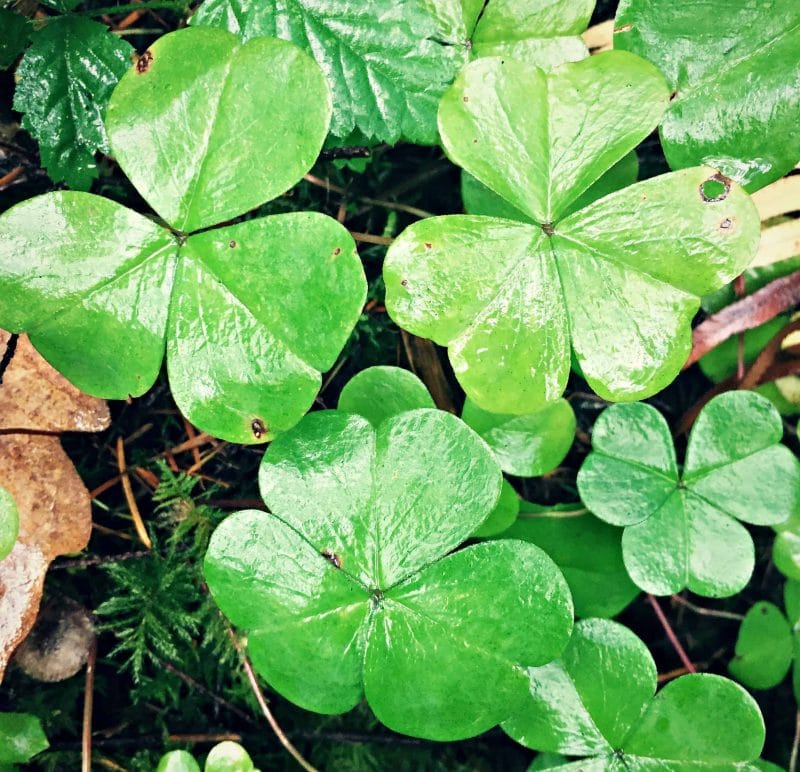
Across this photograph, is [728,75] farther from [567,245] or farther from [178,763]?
[178,763]

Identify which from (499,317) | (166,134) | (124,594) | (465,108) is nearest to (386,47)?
(465,108)

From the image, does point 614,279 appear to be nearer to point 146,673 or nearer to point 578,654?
point 578,654

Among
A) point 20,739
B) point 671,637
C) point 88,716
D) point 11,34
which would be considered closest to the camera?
point 11,34

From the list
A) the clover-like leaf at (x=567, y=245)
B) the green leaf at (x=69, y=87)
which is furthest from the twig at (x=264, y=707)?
the green leaf at (x=69, y=87)

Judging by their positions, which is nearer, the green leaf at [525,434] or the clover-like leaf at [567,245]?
the clover-like leaf at [567,245]

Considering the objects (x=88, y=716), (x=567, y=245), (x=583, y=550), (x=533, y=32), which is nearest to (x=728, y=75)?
(x=533, y=32)

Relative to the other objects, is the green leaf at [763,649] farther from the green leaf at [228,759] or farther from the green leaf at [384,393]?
the green leaf at [228,759]
